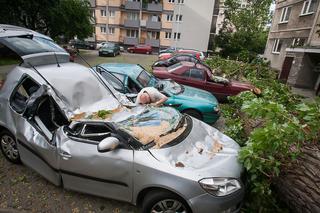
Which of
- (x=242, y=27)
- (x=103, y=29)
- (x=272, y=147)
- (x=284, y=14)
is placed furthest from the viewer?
(x=103, y=29)

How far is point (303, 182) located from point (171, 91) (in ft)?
12.8

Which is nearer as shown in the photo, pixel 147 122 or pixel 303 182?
pixel 303 182

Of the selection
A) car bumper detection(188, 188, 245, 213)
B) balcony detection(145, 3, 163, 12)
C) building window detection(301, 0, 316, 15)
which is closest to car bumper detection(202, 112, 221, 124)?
car bumper detection(188, 188, 245, 213)

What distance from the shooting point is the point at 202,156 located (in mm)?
2771

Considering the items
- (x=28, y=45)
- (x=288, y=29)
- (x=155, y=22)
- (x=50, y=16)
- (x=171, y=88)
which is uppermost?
(x=155, y=22)

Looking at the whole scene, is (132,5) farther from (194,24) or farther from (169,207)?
(169,207)

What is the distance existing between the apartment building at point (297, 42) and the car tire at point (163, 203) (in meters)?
13.0

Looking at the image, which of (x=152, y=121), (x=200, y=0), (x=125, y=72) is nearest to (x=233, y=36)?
(x=200, y=0)

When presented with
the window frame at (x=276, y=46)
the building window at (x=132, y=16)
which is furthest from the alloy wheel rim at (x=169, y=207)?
the building window at (x=132, y=16)

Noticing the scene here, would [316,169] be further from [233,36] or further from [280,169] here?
[233,36]

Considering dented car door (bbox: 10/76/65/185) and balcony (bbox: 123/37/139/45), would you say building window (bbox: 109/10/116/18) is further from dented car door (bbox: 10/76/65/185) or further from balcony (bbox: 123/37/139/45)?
dented car door (bbox: 10/76/65/185)

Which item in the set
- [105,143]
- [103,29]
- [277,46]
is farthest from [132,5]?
[105,143]

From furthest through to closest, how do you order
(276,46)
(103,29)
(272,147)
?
1. (103,29)
2. (276,46)
3. (272,147)

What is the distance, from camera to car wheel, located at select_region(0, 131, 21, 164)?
3.65m
